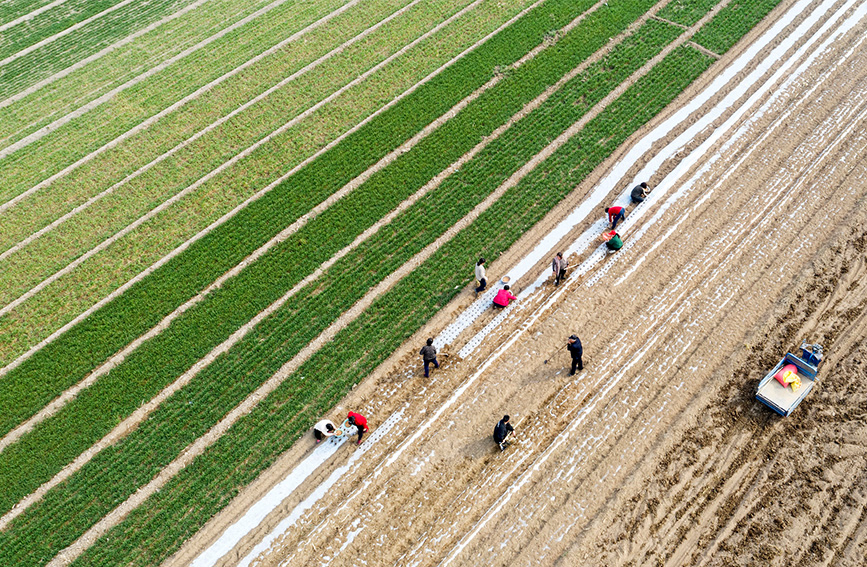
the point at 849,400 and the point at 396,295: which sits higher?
the point at 849,400

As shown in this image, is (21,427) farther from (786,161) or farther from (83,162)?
(786,161)

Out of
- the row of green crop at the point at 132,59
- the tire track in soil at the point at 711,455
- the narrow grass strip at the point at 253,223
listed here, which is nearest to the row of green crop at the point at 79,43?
the row of green crop at the point at 132,59

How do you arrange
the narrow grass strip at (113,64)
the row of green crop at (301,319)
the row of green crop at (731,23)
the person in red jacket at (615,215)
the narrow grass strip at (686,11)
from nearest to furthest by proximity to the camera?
the row of green crop at (301,319) → the person in red jacket at (615,215) → the row of green crop at (731,23) → the narrow grass strip at (113,64) → the narrow grass strip at (686,11)

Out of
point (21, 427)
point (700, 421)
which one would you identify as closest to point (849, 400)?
point (700, 421)

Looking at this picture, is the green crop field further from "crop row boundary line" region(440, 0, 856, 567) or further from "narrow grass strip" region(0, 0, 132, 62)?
"crop row boundary line" region(440, 0, 856, 567)

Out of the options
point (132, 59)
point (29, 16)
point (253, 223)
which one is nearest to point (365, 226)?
point (253, 223)

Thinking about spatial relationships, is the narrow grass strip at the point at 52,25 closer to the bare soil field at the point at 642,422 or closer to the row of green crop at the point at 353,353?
the row of green crop at the point at 353,353
